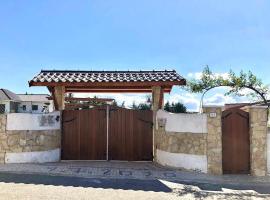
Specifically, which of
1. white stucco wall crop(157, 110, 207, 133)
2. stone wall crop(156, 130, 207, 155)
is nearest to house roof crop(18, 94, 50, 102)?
stone wall crop(156, 130, 207, 155)

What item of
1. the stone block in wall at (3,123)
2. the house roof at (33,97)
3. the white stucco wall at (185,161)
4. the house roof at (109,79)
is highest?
the house roof at (33,97)

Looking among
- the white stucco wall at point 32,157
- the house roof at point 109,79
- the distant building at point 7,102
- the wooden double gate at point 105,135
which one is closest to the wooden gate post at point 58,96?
the wooden double gate at point 105,135

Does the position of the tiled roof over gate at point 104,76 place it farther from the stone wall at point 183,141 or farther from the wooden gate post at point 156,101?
the stone wall at point 183,141

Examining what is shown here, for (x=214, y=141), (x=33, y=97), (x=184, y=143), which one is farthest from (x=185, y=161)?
(x=33, y=97)

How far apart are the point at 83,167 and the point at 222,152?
15.8 ft

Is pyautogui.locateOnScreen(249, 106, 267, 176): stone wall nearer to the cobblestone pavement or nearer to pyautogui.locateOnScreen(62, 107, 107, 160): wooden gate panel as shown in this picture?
the cobblestone pavement

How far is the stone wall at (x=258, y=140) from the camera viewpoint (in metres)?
12.0

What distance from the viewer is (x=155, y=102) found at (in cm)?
1470

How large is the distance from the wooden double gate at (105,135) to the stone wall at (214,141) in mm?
3416

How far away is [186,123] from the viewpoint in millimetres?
12500

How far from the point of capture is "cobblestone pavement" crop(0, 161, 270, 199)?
9398 millimetres

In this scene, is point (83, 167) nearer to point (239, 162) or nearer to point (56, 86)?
point (56, 86)

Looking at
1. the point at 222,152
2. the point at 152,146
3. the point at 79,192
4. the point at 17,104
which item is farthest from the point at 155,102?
the point at 17,104

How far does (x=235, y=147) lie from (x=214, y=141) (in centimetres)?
78
